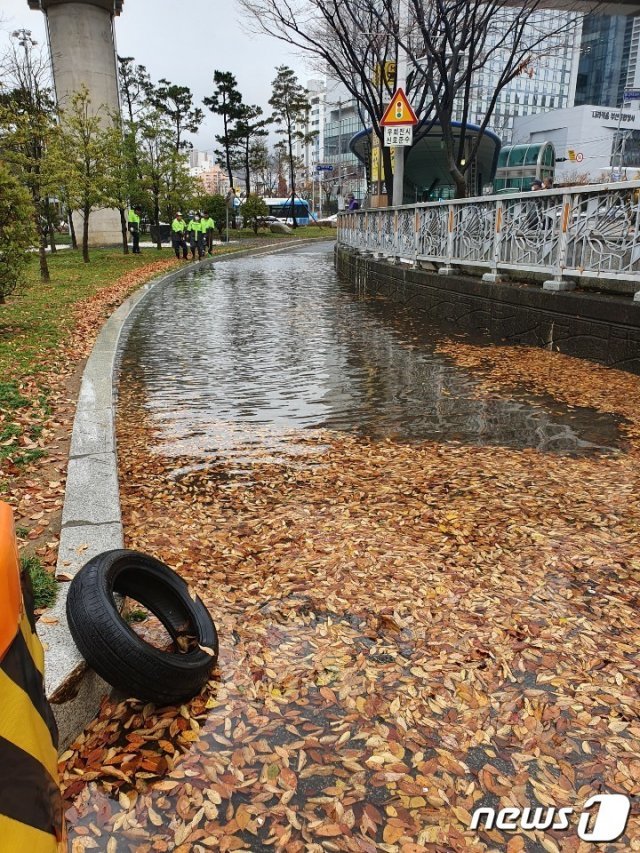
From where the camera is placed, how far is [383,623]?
11.1ft

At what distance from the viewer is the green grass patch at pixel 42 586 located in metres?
3.20

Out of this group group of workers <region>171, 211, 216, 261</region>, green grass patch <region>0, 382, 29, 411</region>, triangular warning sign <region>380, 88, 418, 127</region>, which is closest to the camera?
green grass patch <region>0, 382, 29, 411</region>

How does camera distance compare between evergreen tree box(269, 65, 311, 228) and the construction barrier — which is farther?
evergreen tree box(269, 65, 311, 228)

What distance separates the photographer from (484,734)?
2.67m

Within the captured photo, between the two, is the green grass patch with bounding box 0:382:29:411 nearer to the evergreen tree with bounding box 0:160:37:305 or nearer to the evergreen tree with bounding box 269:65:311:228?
the evergreen tree with bounding box 0:160:37:305

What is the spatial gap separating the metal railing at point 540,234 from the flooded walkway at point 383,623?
6.28 feet

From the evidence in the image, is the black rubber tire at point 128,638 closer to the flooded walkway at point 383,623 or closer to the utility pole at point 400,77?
the flooded walkway at point 383,623

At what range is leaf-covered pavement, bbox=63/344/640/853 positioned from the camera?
2.36 metres

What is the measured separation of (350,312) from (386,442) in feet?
29.1

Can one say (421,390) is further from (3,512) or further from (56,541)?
(3,512)

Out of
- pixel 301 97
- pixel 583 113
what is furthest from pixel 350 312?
pixel 583 113

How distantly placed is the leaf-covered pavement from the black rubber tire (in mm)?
151

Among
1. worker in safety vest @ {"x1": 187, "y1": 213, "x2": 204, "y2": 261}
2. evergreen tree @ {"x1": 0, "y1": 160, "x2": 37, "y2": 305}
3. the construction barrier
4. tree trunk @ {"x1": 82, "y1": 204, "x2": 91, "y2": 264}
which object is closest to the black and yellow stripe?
the construction barrier

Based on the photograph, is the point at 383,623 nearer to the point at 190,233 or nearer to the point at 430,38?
the point at 430,38
